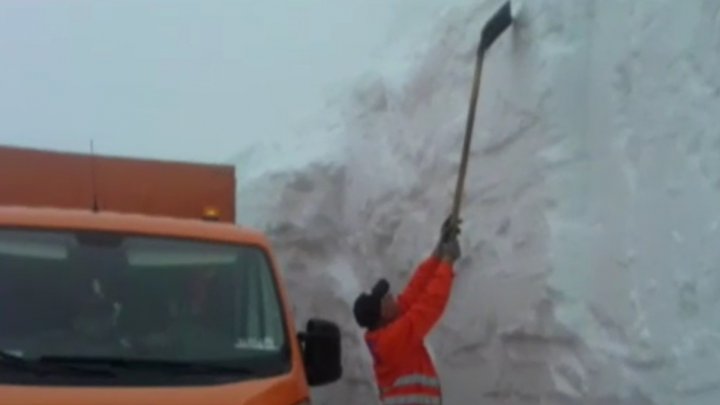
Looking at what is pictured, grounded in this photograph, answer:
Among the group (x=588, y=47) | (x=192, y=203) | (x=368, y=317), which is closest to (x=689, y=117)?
(x=588, y=47)

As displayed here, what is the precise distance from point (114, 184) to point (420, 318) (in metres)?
1.81

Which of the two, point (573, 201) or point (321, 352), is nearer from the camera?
point (321, 352)

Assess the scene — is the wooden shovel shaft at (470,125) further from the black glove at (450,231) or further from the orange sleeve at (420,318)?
the orange sleeve at (420,318)

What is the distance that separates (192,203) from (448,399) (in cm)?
283

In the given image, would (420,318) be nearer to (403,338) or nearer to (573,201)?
(403,338)

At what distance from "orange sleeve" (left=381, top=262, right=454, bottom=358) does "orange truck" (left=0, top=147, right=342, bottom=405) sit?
131cm

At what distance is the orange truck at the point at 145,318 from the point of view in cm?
552

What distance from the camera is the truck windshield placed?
573 cm

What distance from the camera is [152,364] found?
224 inches

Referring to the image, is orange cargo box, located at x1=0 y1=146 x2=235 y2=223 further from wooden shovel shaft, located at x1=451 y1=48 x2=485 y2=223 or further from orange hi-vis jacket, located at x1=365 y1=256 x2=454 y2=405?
wooden shovel shaft, located at x1=451 y1=48 x2=485 y2=223

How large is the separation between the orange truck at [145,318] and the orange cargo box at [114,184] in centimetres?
45

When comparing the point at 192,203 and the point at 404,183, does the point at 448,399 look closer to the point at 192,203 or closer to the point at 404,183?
the point at 404,183

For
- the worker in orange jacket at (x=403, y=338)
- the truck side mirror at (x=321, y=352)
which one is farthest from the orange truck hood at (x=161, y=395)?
the worker in orange jacket at (x=403, y=338)

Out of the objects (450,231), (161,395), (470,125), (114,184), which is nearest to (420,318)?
(450,231)
